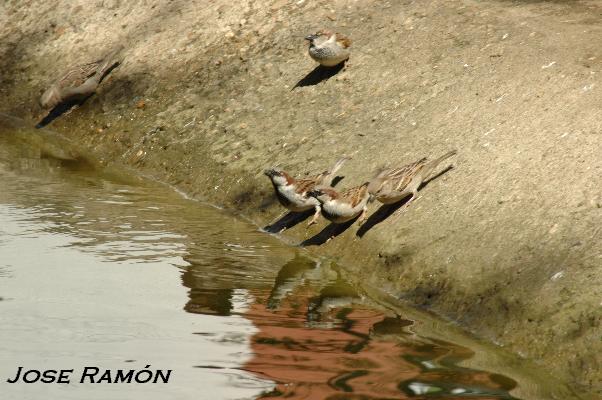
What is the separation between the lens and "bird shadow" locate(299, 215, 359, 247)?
491 inches

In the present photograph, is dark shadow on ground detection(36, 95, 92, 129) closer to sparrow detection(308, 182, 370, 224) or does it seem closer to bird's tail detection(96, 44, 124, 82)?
bird's tail detection(96, 44, 124, 82)

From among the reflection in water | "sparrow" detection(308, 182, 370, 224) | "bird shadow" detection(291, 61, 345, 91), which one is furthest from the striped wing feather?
"bird shadow" detection(291, 61, 345, 91)

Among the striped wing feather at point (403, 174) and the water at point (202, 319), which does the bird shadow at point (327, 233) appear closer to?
the water at point (202, 319)

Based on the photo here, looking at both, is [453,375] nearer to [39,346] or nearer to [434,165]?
[39,346]

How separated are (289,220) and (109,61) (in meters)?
6.03

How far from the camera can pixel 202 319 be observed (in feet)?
32.5

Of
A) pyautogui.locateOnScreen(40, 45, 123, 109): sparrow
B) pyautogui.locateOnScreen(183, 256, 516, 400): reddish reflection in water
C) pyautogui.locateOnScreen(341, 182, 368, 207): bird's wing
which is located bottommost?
pyautogui.locateOnScreen(40, 45, 123, 109): sparrow

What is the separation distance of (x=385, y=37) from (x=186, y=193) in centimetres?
327

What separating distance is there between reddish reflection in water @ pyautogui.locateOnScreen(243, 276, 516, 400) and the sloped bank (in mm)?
632

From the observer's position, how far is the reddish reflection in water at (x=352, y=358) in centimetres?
839

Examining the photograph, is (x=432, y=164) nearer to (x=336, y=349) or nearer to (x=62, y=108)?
(x=336, y=349)

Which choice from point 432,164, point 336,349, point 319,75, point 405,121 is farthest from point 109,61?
point 336,349

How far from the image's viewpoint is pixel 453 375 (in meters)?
8.73

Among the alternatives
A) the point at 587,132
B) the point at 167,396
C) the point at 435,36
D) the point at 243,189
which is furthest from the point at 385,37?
the point at 167,396
